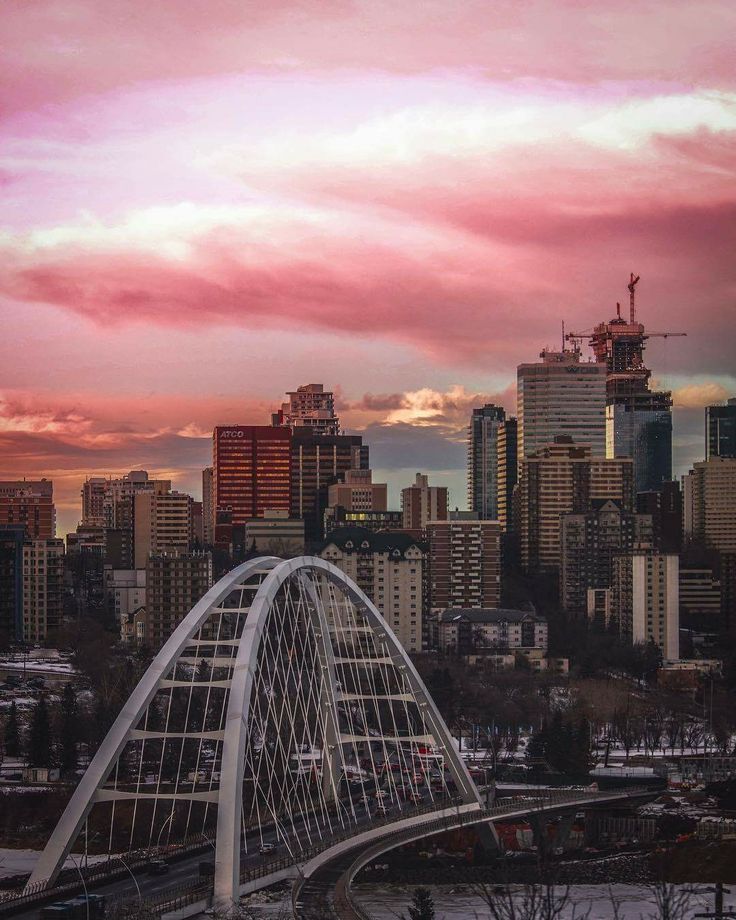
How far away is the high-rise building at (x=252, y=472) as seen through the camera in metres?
187

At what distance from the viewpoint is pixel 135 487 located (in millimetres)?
185250

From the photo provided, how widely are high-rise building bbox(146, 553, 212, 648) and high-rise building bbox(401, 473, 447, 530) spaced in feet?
155

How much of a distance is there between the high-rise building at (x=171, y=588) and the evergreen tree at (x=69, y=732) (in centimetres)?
3494

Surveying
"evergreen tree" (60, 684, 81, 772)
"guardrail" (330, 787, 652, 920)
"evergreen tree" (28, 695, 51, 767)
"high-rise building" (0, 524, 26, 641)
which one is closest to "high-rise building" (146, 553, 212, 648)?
"high-rise building" (0, 524, 26, 641)

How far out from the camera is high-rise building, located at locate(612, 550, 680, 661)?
122312 millimetres

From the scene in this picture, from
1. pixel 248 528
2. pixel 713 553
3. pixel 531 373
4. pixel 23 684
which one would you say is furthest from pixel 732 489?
pixel 23 684

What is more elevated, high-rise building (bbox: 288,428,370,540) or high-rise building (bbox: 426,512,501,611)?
high-rise building (bbox: 288,428,370,540)

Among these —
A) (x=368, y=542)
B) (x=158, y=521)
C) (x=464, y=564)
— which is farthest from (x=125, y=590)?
(x=158, y=521)

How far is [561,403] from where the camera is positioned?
194375mm

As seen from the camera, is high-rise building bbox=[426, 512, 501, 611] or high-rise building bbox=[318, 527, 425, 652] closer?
high-rise building bbox=[318, 527, 425, 652]

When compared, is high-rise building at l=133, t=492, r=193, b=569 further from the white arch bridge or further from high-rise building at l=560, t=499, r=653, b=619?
the white arch bridge

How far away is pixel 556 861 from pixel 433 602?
7221cm

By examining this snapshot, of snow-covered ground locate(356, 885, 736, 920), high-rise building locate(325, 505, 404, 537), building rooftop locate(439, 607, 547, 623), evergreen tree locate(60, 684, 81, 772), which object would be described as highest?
high-rise building locate(325, 505, 404, 537)

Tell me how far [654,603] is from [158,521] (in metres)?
51.2
